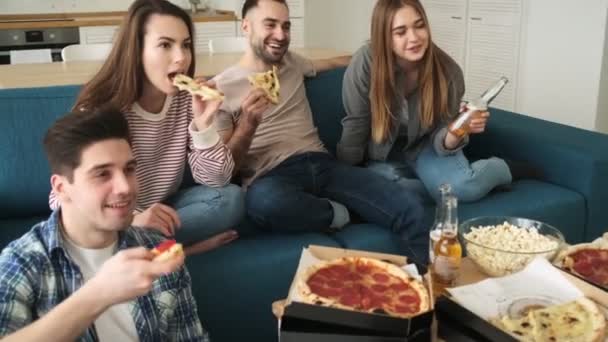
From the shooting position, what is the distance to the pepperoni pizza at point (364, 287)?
1.22 m

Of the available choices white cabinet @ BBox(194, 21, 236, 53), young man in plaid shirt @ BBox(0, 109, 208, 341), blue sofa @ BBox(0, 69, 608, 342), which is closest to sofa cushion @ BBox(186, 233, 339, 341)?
blue sofa @ BBox(0, 69, 608, 342)

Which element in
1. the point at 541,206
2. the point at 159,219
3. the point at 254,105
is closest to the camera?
the point at 159,219

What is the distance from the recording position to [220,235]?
6.31ft

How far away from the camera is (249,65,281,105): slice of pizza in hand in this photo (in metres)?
2.03

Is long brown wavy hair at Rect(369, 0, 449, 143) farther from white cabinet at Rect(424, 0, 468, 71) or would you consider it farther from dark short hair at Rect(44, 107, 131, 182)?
white cabinet at Rect(424, 0, 468, 71)

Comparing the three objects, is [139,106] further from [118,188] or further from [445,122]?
[445,122]

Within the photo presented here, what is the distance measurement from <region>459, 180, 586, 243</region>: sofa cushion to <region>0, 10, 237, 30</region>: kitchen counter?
11.3 feet

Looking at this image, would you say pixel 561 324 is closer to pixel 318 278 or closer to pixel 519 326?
pixel 519 326

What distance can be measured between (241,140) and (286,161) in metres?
0.23

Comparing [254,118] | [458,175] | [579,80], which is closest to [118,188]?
[254,118]

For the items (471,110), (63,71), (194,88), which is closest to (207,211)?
(194,88)

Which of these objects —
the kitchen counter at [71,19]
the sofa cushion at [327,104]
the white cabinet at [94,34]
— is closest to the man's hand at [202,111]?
the sofa cushion at [327,104]

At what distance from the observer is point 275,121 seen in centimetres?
230

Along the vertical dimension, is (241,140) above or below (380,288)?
above
